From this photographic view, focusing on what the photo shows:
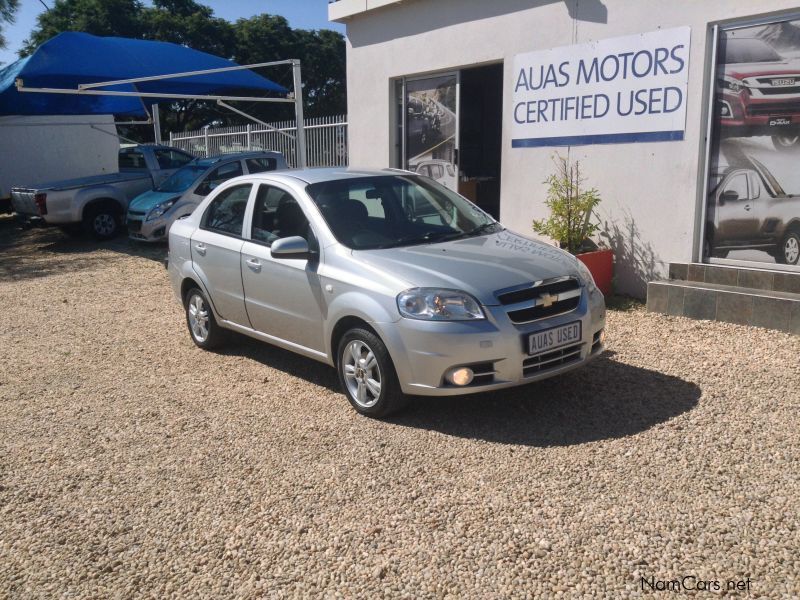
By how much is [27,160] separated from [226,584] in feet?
56.6

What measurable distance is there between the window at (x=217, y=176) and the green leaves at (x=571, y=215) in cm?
698

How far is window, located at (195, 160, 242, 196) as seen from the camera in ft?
43.6

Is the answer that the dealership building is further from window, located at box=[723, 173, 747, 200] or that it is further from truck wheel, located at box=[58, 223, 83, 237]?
truck wheel, located at box=[58, 223, 83, 237]

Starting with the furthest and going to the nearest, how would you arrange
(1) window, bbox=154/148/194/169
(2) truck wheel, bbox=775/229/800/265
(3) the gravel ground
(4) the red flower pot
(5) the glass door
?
(1) window, bbox=154/148/194/169, (5) the glass door, (4) the red flower pot, (2) truck wheel, bbox=775/229/800/265, (3) the gravel ground

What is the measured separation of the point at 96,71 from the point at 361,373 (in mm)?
11264

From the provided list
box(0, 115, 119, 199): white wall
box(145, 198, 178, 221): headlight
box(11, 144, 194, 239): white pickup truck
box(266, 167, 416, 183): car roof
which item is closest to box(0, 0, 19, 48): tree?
box(0, 115, 119, 199): white wall

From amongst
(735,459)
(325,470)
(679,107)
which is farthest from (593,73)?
(325,470)

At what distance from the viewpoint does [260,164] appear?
13766 mm

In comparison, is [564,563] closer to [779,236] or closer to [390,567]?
[390,567]

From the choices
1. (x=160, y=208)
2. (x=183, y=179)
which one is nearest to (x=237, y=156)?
(x=183, y=179)

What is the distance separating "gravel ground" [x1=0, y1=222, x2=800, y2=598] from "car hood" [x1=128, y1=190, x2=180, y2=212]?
7079 mm

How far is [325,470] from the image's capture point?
4332 mm

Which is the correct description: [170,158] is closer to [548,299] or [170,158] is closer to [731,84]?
[731,84]

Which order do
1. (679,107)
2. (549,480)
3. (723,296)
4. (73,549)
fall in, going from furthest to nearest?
(679,107) → (723,296) → (549,480) → (73,549)
